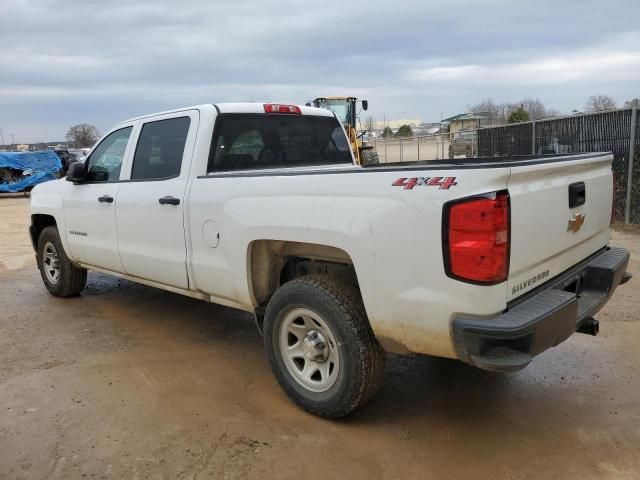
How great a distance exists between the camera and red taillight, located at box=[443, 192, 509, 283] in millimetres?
2639

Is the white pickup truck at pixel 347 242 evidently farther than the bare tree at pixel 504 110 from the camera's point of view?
No

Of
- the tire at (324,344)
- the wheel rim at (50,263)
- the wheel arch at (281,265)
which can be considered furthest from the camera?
the wheel rim at (50,263)

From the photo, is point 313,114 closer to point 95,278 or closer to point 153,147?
point 153,147

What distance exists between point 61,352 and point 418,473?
3373mm

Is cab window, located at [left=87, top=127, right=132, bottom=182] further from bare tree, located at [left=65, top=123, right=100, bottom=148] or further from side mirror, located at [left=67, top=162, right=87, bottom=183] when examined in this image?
bare tree, located at [left=65, top=123, right=100, bottom=148]

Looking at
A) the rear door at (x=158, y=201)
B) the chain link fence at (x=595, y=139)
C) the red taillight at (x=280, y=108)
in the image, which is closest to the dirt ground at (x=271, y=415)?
the rear door at (x=158, y=201)

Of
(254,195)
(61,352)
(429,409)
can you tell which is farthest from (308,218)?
(61,352)

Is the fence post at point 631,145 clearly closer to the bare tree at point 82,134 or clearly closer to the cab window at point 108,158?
the cab window at point 108,158

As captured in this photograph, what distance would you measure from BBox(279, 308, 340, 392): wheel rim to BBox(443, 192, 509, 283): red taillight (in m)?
0.99

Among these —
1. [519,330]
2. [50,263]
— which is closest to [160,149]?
[50,263]

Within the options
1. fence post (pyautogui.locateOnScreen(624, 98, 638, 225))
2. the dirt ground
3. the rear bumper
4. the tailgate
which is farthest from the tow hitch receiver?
fence post (pyautogui.locateOnScreen(624, 98, 638, 225))

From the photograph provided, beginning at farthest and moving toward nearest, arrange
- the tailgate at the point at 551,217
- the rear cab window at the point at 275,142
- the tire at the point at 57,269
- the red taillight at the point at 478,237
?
1. the tire at the point at 57,269
2. the rear cab window at the point at 275,142
3. the tailgate at the point at 551,217
4. the red taillight at the point at 478,237

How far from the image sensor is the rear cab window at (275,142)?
4422 mm

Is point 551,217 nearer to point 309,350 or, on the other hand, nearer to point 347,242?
point 347,242
